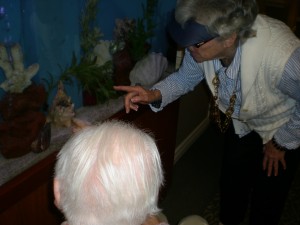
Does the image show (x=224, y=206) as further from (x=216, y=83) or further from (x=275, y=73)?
(x=275, y=73)

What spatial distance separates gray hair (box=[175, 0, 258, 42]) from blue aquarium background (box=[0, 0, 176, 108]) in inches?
20.8

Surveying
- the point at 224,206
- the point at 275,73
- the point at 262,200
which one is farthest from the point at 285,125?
the point at 224,206

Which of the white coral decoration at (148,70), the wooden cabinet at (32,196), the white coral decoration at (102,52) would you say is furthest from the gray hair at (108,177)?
the white coral decoration at (148,70)

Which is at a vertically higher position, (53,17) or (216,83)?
(53,17)

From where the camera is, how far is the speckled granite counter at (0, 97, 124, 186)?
1.46 m

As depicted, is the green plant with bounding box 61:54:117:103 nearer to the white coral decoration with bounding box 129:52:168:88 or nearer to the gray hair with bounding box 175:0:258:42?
the white coral decoration with bounding box 129:52:168:88

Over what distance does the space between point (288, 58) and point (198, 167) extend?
1718 millimetres

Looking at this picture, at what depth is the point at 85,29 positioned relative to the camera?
5.74 feet

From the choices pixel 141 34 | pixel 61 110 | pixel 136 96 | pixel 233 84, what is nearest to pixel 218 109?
pixel 233 84

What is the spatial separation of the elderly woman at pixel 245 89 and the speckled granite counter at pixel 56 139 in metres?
0.27

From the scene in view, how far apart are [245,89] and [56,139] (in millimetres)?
862

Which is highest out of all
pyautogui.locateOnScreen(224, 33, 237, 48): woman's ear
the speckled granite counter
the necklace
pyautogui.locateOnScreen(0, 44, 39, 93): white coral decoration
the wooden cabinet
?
pyautogui.locateOnScreen(224, 33, 237, 48): woman's ear

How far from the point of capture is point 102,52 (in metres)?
1.88

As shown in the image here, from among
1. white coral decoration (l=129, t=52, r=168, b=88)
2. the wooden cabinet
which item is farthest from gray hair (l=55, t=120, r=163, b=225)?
white coral decoration (l=129, t=52, r=168, b=88)
